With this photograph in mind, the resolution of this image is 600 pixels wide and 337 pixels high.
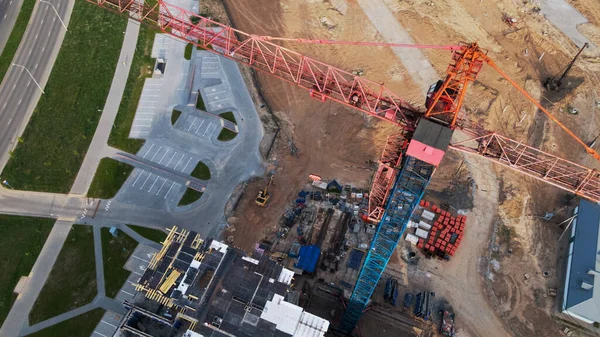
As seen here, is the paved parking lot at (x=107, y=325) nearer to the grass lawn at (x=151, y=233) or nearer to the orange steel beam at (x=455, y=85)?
the grass lawn at (x=151, y=233)

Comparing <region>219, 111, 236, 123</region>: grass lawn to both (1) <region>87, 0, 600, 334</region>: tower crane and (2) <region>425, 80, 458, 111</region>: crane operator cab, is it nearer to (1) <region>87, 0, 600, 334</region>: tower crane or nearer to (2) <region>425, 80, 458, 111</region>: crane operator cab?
(1) <region>87, 0, 600, 334</region>: tower crane

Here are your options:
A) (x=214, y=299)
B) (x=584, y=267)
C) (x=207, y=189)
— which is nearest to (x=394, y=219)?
(x=214, y=299)

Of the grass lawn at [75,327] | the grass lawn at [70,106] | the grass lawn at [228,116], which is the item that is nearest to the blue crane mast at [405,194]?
the grass lawn at [75,327]

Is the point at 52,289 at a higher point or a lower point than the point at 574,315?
lower

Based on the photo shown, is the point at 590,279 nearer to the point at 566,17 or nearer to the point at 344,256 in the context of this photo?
the point at 344,256

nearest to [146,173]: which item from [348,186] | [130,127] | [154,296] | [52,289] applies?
[130,127]

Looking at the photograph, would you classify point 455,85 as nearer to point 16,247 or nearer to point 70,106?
point 16,247
